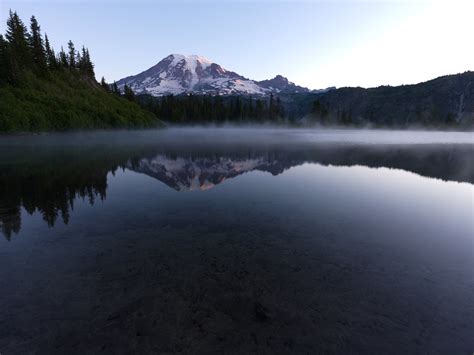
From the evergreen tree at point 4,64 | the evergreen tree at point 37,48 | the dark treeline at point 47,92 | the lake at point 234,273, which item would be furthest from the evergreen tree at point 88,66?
the lake at point 234,273

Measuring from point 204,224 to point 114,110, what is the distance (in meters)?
126

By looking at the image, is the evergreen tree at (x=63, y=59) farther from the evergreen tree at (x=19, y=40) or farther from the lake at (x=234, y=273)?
the lake at (x=234, y=273)

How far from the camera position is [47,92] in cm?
9975

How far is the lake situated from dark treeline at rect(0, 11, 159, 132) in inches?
3077

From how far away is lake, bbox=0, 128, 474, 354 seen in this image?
567 centimetres

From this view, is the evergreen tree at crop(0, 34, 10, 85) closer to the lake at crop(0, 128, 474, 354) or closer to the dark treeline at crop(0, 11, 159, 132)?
the dark treeline at crop(0, 11, 159, 132)

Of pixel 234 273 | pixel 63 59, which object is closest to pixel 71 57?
pixel 63 59

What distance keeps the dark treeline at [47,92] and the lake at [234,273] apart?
78.2 meters

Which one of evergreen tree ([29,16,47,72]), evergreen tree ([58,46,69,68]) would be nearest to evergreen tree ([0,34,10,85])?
evergreen tree ([29,16,47,72])

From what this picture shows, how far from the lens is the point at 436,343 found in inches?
219

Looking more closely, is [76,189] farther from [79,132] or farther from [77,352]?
Result: [79,132]

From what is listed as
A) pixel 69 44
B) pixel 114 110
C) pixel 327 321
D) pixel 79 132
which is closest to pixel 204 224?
pixel 327 321

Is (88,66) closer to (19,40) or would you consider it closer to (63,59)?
(63,59)

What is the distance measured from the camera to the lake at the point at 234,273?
5.67 metres
